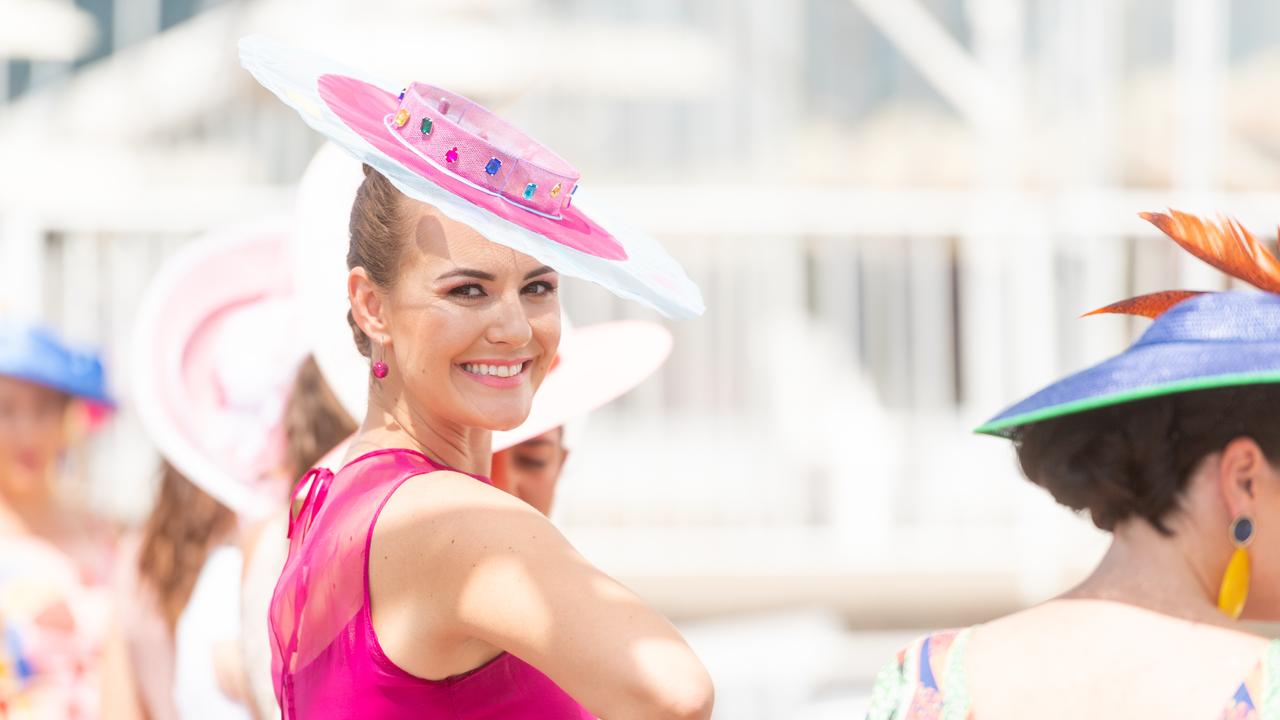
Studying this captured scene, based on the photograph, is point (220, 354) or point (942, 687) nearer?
point (942, 687)

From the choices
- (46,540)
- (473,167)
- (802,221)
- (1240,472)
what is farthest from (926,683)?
(802,221)

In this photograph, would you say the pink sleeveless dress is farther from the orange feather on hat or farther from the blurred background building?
the blurred background building

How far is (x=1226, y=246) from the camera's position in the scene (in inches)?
72.2

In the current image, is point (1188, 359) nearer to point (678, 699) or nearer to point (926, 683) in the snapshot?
point (926, 683)

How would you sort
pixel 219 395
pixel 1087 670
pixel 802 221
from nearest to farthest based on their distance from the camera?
pixel 1087 670 → pixel 219 395 → pixel 802 221

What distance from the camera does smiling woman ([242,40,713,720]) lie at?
1363 mm

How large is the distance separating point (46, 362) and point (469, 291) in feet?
7.91

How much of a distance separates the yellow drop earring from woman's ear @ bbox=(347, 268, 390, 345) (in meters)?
0.97

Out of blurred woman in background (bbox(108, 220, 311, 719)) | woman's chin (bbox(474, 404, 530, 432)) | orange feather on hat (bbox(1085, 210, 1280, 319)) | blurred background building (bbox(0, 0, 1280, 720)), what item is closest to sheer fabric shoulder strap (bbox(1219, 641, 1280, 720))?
orange feather on hat (bbox(1085, 210, 1280, 319))

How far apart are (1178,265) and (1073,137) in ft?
2.18

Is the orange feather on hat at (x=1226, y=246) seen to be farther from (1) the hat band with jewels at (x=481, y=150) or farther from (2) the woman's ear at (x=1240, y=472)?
(1) the hat band with jewels at (x=481, y=150)

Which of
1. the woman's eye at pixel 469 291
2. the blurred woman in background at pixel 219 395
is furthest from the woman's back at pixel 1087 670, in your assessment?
the blurred woman in background at pixel 219 395

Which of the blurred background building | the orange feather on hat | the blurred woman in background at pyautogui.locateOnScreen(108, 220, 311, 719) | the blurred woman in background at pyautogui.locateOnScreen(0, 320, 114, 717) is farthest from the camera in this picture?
the blurred background building

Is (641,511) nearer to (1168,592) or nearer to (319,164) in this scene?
(319,164)
